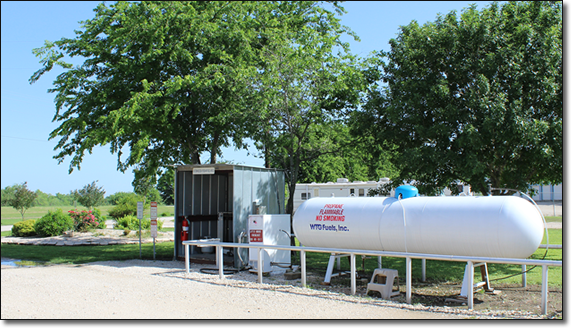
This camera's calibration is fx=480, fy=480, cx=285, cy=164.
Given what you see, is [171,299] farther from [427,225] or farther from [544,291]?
[544,291]

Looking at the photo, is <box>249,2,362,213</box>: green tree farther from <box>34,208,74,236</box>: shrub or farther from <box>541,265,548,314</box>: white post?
<box>34,208,74,236</box>: shrub

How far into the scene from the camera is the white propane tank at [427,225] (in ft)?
29.2

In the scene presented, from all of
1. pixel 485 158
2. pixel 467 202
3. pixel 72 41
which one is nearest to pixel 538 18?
pixel 485 158

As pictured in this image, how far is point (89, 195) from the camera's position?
37.9 meters

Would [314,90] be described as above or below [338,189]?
above

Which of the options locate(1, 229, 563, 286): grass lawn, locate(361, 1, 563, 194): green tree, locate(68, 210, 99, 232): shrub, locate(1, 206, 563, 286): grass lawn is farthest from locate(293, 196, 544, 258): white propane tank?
locate(68, 210, 99, 232): shrub

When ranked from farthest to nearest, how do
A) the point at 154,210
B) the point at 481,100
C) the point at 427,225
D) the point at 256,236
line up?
the point at 154,210 → the point at 256,236 → the point at 481,100 → the point at 427,225

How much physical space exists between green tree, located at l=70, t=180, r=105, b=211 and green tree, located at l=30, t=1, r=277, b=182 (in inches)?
814

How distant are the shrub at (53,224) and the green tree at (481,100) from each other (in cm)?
1885

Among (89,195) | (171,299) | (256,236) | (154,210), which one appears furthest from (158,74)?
(89,195)

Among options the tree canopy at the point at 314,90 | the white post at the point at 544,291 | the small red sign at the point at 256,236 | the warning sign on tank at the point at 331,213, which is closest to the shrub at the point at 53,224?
the tree canopy at the point at 314,90

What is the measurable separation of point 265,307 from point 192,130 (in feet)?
39.0

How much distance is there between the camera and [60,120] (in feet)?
61.4

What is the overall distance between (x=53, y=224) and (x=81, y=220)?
216cm
